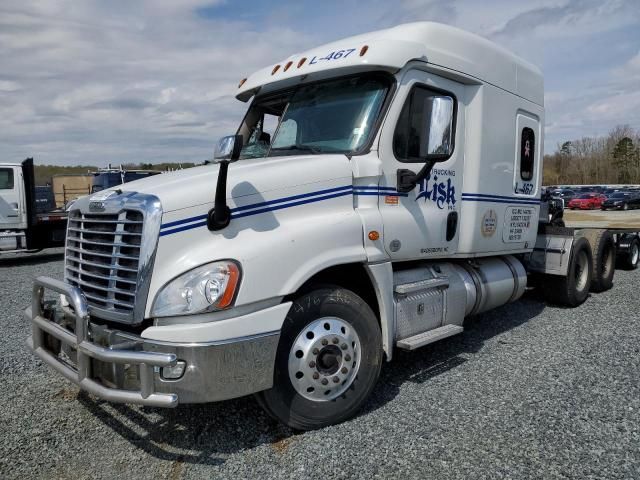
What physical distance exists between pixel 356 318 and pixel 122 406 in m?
2.08

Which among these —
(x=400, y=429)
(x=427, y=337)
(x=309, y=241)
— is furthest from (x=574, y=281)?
(x=309, y=241)

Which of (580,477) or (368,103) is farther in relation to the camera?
(368,103)

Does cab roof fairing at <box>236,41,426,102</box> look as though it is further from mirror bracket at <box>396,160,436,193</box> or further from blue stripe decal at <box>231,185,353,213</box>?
blue stripe decal at <box>231,185,353,213</box>

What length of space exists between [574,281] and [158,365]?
659 cm

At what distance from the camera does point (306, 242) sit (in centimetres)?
379

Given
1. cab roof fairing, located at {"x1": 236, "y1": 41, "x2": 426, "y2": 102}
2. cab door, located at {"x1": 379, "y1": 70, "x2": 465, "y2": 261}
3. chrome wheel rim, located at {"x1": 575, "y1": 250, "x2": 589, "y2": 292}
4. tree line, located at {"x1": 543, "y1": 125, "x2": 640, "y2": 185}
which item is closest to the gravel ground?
cab door, located at {"x1": 379, "y1": 70, "x2": 465, "y2": 261}

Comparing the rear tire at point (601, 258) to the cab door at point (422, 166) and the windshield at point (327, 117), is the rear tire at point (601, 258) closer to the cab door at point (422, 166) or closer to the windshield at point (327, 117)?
the cab door at point (422, 166)

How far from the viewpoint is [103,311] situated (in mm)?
3646

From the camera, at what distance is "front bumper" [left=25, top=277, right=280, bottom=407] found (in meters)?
3.23

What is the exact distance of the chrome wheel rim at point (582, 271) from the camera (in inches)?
320

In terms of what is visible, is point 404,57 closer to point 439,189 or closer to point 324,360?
point 439,189

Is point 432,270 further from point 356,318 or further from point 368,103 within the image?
point 368,103

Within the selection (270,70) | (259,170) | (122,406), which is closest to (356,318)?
(259,170)

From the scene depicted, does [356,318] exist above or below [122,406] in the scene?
above
